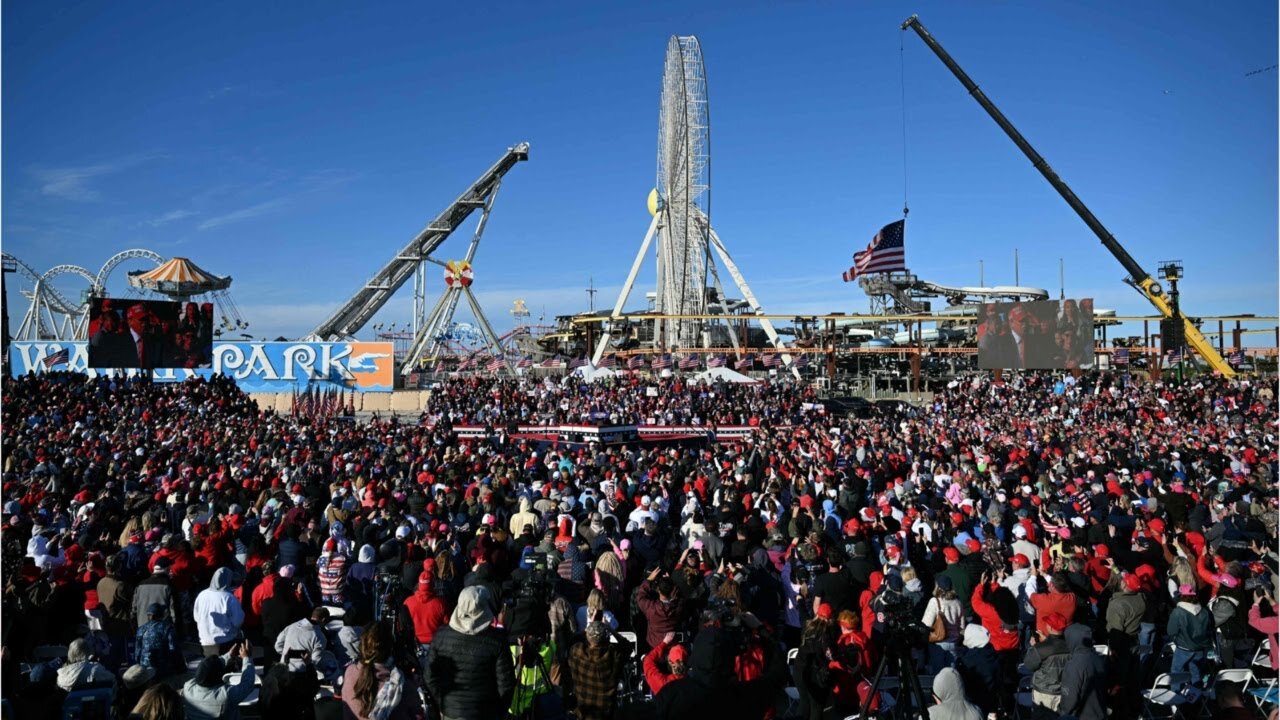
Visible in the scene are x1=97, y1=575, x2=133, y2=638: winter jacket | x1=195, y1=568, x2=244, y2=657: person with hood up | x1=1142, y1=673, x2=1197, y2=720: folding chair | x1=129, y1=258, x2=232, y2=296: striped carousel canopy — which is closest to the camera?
x1=1142, y1=673, x2=1197, y2=720: folding chair

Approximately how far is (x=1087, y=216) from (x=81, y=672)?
42.3m

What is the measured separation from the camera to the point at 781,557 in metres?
9.13

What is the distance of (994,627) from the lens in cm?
670

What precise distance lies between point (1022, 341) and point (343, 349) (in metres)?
33.3

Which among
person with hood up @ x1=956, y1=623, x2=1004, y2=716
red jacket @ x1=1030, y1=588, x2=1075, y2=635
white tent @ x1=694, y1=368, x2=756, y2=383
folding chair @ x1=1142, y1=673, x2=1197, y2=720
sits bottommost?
folding chair @ x1=1142, y1=673, x2=1197, y2=720

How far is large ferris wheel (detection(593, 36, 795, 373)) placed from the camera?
156 ft

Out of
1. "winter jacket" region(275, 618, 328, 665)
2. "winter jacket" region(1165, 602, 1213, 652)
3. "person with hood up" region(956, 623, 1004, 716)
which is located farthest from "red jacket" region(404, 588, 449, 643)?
"winter jacket" region(1165, 602, 1213, 652)

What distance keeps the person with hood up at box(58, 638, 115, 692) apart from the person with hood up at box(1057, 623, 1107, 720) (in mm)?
6166

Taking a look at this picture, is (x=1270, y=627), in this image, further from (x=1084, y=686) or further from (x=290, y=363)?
(x=290, y=363)

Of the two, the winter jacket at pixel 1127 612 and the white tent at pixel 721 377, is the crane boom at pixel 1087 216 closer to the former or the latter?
the white tent at pixel 721 377

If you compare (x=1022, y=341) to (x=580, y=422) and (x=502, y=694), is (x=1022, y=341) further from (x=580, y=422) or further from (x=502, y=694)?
(x=502, y=694)

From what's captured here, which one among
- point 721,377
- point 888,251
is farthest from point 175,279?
point 888,251

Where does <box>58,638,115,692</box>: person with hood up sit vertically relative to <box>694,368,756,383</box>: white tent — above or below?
below

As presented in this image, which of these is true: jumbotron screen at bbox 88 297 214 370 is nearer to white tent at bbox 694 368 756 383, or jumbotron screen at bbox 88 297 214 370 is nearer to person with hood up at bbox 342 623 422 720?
white tent at bbox 694 368 756 383
